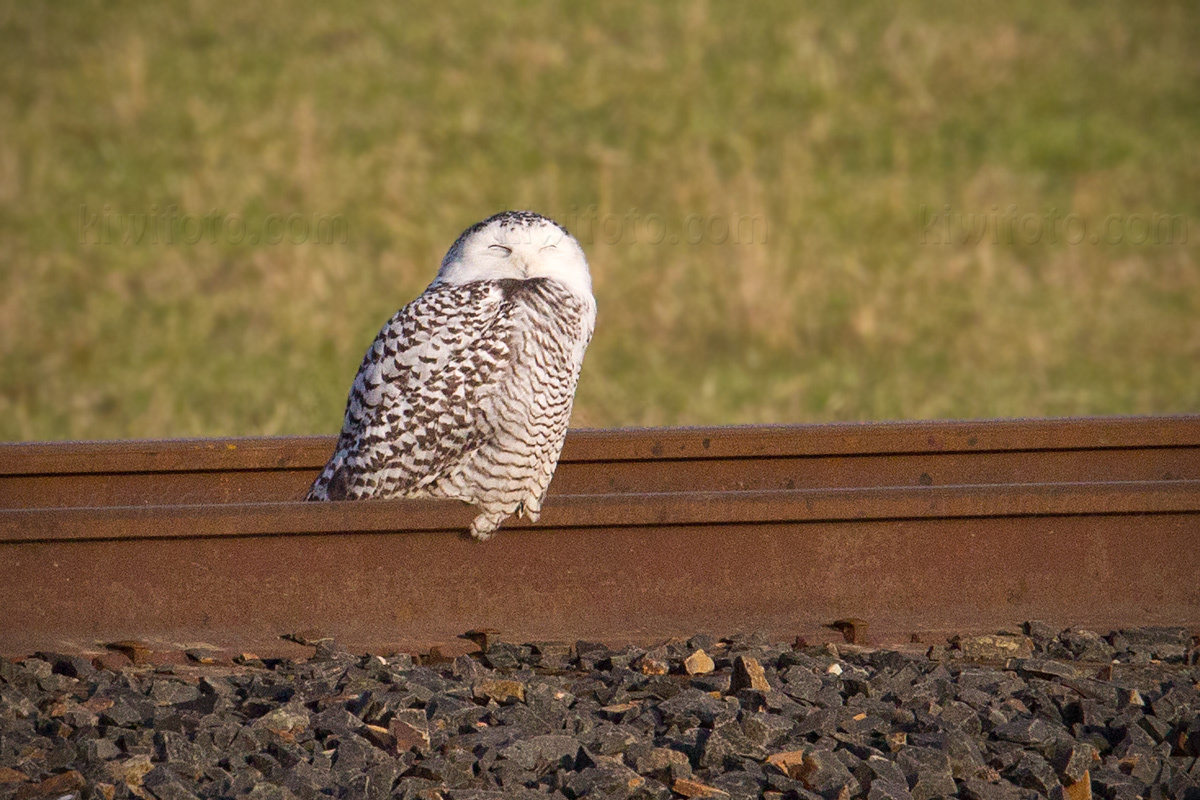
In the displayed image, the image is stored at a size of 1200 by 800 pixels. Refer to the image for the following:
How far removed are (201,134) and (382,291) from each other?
441 centimetres

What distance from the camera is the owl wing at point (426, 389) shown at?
170 inches

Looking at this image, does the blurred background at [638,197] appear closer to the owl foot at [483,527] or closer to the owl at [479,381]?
the owl at [479,381]

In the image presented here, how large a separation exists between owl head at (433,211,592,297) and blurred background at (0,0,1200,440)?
3967 millimetres

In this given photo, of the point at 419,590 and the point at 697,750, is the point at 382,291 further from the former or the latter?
the point at 697,750

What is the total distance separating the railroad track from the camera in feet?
13.0

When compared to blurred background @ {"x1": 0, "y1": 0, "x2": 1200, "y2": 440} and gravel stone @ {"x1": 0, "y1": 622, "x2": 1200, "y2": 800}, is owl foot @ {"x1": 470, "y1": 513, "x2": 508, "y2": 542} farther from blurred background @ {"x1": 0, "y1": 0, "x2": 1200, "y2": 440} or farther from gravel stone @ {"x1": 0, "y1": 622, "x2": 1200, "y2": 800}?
blurred background @ {"x1": 0, "y1": 0, "x2": 1200, "y2": 440}

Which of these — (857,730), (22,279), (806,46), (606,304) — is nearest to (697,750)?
(857,730)

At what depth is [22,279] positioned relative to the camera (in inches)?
475
